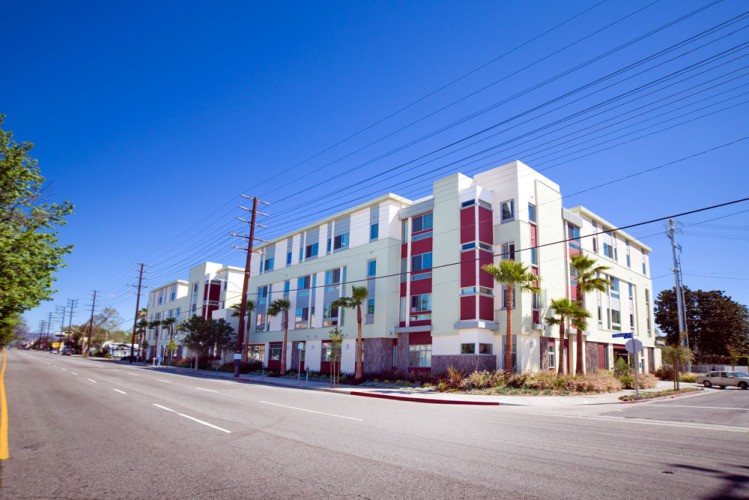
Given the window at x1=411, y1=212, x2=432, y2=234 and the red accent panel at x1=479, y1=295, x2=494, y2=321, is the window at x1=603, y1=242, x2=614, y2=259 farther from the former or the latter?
the window at x1=411, y1=212, x2=432, y2=234

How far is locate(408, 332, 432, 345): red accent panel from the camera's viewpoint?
32297mm

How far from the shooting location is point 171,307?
76938 mm

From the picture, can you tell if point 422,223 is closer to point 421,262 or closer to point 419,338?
point 421,262

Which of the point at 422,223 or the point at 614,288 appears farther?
the point at 614,288

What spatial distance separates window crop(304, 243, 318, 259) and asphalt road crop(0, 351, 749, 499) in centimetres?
3179

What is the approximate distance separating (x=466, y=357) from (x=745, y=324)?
5885 cm

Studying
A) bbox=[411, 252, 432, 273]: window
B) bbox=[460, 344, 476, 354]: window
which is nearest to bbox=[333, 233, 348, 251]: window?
Result: bbox=[411, 252, 432, 273]: window

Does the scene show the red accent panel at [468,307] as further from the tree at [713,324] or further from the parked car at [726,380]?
the tree at [713,324]

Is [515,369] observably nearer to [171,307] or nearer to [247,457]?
[247,457]

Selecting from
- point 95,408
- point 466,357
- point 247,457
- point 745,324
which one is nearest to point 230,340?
point 466,357

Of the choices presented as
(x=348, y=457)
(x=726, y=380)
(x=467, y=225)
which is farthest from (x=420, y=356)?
(x=348, y=457)

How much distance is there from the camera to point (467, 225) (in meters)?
30.9

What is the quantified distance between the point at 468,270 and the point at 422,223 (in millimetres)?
6752

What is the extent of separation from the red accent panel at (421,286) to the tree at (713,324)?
165 feet
